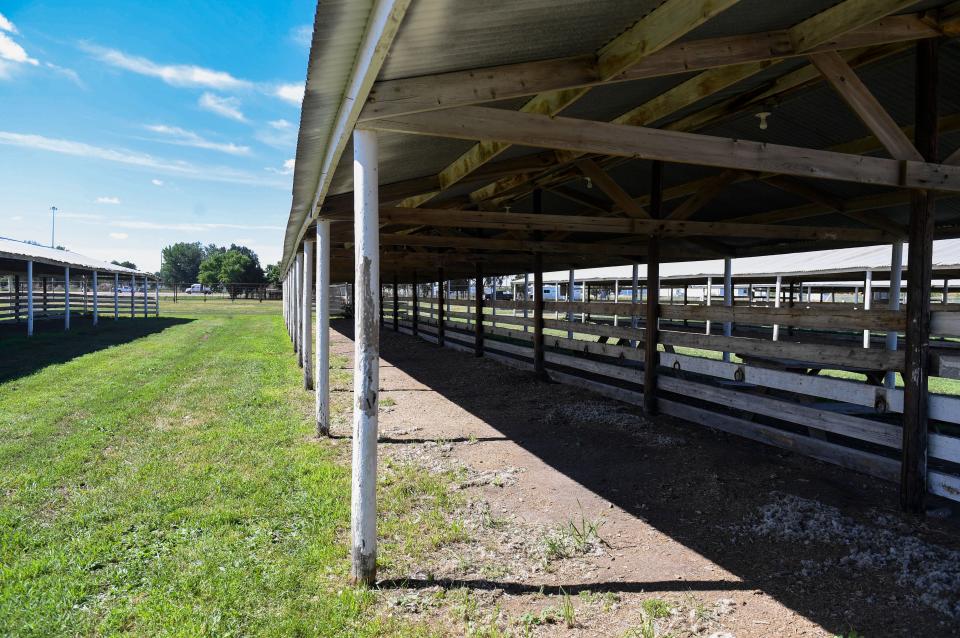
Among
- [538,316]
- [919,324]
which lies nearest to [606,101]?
[919,324]

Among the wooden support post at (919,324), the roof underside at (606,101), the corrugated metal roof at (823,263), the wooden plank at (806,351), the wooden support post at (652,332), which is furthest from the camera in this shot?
the corrugated metal roof at (823,263)

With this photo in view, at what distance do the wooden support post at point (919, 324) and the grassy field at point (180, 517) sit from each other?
3505mm

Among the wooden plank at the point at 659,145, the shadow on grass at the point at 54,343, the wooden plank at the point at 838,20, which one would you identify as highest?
the wooden plank at the point at 838,20

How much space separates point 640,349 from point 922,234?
431 centimetres

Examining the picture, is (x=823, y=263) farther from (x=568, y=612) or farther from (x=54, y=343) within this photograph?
(x=54, y=343)

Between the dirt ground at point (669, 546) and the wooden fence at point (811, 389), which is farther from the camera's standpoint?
the wooden fence at point (811, 389)

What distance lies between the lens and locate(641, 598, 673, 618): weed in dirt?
9.44ft

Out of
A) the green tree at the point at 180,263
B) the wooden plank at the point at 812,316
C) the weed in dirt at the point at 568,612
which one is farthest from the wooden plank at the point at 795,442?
the green tree at the point at 180,263

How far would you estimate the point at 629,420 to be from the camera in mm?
6934

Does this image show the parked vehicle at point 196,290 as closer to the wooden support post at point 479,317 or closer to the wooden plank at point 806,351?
the wooden support post at point 479,317

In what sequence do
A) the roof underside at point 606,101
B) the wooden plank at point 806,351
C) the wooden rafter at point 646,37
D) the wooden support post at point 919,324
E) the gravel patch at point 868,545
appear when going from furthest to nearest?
the wooden plank at point 806,351 → the wooden support post at point 919,324 → the gravel patch at point 868,545 → the roof underside at point 606,101 → the wooden rafter at point 646,37

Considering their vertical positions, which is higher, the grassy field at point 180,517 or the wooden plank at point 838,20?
the wooden plank at point 838,20

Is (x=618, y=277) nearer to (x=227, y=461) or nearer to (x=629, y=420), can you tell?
(x=629, y=420)

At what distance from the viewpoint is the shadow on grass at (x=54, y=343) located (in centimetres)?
1083
